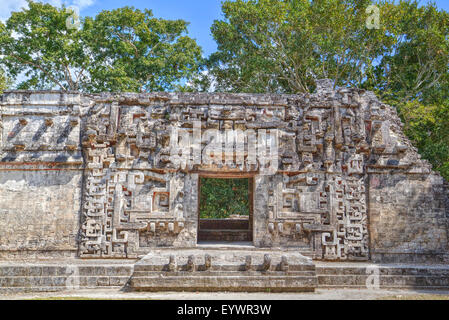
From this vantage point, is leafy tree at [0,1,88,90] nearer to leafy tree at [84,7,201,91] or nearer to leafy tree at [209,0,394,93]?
leafy tree at [84,7,201,91]

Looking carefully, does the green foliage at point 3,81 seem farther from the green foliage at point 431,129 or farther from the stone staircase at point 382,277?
the green foliage at point 431,129

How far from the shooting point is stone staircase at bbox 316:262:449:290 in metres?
7.74

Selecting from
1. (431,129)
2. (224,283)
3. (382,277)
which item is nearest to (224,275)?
(224,283)

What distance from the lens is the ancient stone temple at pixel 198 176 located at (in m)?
9.22

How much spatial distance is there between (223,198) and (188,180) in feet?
24.6

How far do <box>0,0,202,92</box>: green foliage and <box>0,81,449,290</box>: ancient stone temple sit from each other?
23.9 feet

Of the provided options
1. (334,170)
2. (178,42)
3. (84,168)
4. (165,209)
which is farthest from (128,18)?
(334,170)

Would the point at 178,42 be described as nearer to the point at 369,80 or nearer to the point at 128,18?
the point at 128,18

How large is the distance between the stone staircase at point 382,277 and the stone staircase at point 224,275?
1.98 feet

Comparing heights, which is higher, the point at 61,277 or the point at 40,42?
the point at 40,42

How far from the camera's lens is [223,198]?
1683 cm

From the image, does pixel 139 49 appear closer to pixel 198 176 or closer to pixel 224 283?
pixel 198 176

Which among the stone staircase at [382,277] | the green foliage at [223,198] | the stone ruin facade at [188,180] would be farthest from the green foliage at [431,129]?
the green foliage at [223,198]

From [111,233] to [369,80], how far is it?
1314 centimetres
